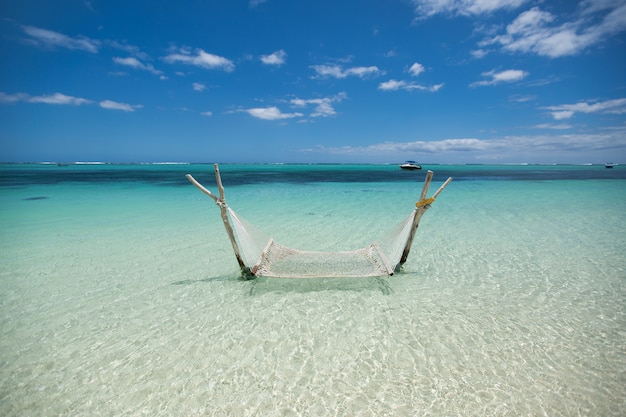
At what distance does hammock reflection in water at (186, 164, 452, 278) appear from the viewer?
5.15m

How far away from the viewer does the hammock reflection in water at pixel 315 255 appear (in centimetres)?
515

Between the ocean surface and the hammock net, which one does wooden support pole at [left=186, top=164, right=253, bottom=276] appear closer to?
the hammock net

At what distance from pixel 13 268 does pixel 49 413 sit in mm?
4884

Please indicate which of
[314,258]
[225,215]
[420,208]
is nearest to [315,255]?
[314,258]

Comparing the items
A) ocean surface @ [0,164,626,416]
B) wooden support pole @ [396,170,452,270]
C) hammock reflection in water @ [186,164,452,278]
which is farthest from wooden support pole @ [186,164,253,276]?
wooden support pole @ [396,170,452,270]

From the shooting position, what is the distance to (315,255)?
6.23 metres

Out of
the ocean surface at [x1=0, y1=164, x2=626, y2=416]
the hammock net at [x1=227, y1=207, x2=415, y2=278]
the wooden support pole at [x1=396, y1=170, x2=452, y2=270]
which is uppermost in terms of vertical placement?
the wooden support pole at [x1=396, y1=170, x2=452, y2=270]

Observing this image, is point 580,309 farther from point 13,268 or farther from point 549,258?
point 13,268

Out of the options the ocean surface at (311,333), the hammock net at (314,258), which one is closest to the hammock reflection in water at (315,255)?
the hammock net at (314,258)

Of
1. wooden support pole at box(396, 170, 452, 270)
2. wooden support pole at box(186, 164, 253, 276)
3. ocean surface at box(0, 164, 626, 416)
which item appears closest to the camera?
ocean surface at box(0, 164, 626, 416)

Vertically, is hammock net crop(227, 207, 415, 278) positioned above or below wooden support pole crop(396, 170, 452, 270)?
below

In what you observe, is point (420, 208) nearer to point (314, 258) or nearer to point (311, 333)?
point (314, 258)

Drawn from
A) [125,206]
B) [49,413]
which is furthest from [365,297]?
[125,206]

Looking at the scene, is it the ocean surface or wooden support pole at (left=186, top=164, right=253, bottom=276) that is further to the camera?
wooden support pole at (left=186, top=164, right=253, bottom=276)
